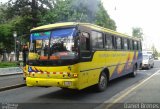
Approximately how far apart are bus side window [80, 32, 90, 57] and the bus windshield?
379 mm

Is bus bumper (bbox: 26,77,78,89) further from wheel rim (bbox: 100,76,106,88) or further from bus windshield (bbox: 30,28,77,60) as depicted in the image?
wheel rim (bbox: 100,76,106,88)

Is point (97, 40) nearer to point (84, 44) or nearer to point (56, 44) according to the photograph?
point (84, 44)

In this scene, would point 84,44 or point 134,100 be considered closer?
point 134,100

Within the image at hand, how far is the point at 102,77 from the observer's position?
13.1m

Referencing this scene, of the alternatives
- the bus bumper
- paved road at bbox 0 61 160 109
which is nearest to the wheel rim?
paved road at bbox 0 61 160 109

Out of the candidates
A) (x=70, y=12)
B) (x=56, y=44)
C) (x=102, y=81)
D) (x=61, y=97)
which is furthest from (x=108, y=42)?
(x=70, y=12)

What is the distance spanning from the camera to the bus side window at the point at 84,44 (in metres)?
11.0

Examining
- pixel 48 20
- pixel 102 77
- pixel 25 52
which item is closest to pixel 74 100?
pixel 102 77

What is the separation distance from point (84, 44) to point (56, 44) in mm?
1083

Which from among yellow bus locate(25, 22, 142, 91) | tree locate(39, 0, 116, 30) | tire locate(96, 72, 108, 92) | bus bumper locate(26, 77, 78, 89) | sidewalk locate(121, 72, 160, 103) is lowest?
sidewalk locate(121, 72, 160, 103)

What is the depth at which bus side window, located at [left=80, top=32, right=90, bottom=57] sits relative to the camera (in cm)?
1101

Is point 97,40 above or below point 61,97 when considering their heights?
above

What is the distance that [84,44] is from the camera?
1127cm

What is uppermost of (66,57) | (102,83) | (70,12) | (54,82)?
(70,12)
